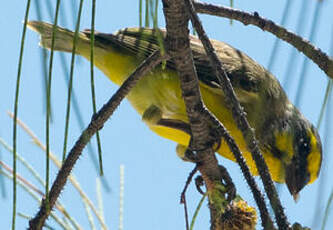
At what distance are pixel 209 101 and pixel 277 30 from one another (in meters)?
1.89

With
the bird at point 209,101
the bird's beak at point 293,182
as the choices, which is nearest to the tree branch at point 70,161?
the bird at point 209,101

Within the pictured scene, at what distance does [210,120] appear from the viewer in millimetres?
1757

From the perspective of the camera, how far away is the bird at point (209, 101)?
11.4 feet

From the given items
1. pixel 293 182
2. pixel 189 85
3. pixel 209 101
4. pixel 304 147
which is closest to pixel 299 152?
pixel 304 147

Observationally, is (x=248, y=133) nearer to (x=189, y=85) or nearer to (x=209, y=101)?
Result: (x=189, y=85)

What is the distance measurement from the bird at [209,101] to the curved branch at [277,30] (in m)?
1.58

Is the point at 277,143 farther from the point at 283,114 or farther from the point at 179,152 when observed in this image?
the point at 179,152

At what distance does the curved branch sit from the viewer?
1.51 metres

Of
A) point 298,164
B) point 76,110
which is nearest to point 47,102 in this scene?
point 76,110

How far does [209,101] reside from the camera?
351 centimetres

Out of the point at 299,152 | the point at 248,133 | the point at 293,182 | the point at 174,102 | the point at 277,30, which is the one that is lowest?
the point at 293,182

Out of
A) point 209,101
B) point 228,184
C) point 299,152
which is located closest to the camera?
point 228,184

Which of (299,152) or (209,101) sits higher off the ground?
(209,101)

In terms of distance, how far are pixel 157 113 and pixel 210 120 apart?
188 cm
